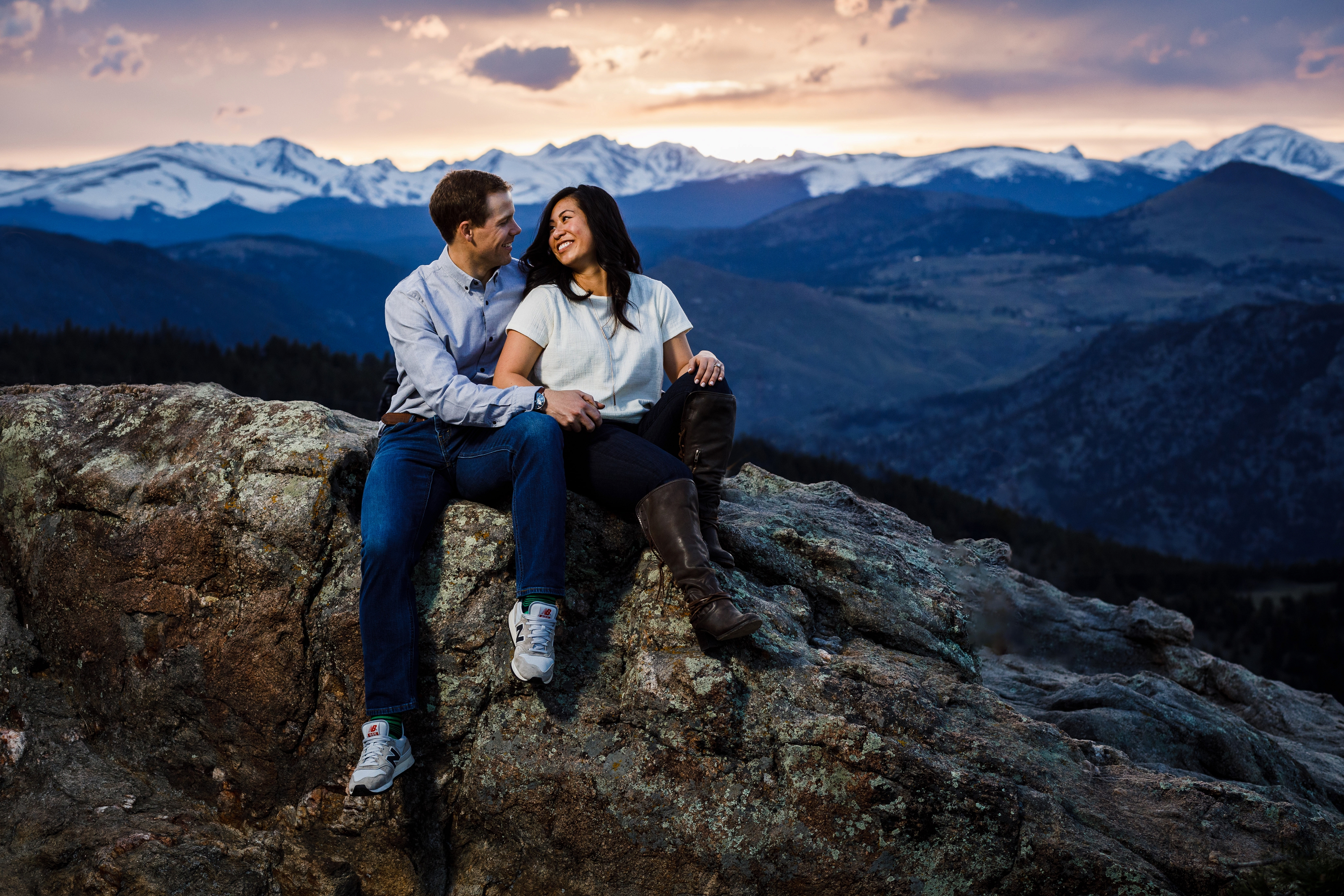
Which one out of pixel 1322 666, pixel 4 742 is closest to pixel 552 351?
pixel 4 742

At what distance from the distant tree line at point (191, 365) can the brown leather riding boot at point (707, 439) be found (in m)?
47.3

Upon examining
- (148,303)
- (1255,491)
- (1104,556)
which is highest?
(148,303)

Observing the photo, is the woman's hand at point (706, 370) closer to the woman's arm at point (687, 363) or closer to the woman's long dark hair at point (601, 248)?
the woman's arm at point (687, 363)

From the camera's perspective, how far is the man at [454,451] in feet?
17.6

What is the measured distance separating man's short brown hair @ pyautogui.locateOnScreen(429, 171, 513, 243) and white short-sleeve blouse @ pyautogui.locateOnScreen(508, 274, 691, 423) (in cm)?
66

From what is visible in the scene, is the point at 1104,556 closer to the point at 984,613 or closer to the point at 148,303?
the point at 984,613

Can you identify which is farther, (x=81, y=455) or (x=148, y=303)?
(x=148, y=303)

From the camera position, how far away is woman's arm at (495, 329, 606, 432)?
18.9 feet

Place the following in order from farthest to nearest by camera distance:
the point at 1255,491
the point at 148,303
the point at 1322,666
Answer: the point at 148,303 < the point at 1255,491 < the point at 1322,666

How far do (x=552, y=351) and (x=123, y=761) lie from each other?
3.94 metres

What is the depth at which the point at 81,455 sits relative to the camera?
22.0 feet

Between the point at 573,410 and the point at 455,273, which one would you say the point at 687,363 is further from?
the point at 455,273

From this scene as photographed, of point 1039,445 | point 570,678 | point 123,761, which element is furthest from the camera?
point 1039,445

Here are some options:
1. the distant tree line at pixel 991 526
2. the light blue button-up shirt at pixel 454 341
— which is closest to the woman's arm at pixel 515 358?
the light blue button-up shirt at pixel 454 341
